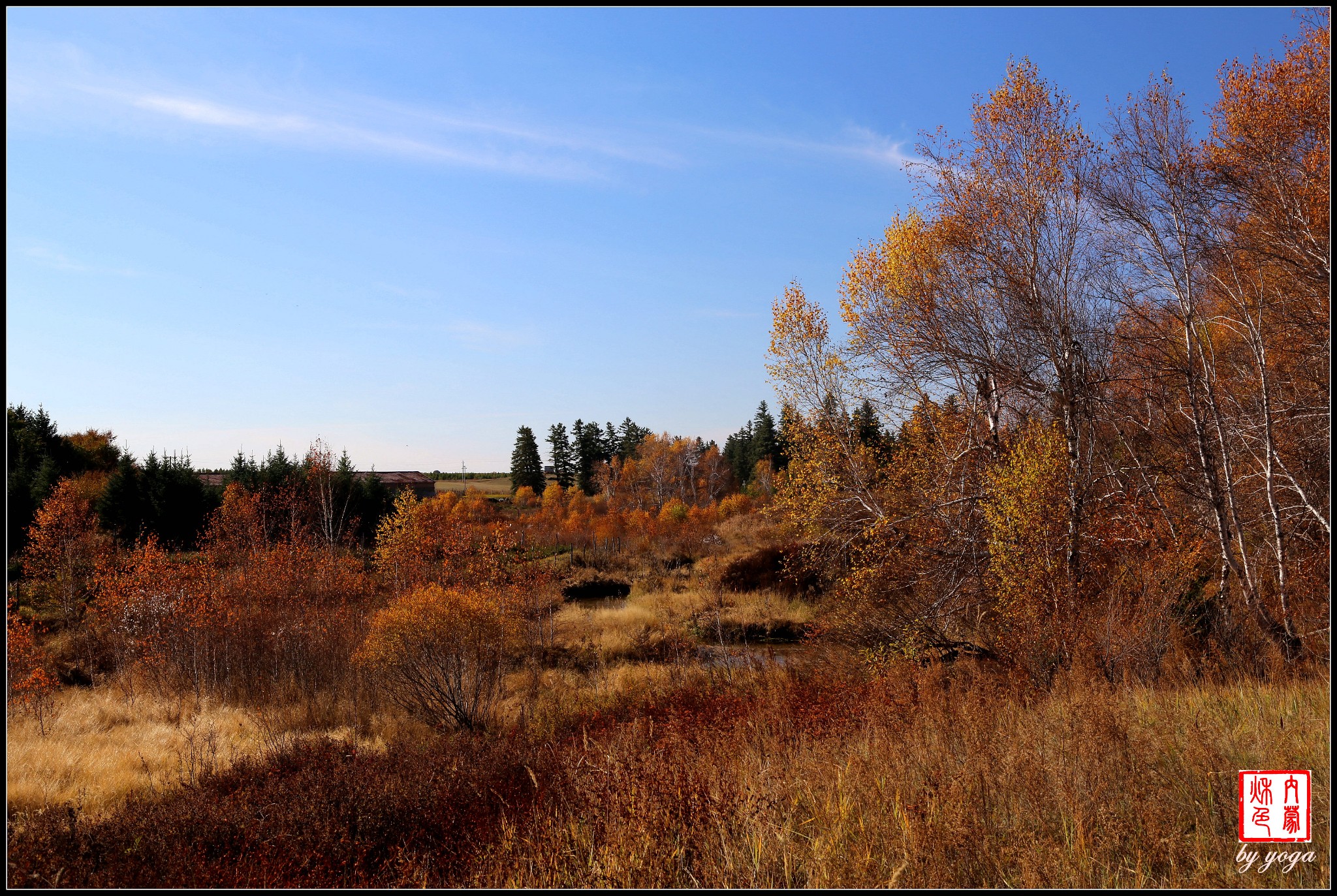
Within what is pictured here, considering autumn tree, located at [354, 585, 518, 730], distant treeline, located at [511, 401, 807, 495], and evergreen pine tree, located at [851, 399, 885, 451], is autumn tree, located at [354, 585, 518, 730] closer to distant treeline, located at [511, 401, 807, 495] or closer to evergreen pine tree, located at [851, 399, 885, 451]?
evergreen pine tree, located at [851, 399, 885, 451]

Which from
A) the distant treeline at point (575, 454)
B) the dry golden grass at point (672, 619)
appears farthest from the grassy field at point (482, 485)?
the dry golden grass at point (672, 619)

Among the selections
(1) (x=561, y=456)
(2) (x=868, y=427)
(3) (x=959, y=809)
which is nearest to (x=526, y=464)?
(1) (x=561, y=456)

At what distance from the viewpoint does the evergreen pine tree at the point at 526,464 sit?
67.3m

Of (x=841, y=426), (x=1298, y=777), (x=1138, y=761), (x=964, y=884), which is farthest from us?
(x=841, y=426)

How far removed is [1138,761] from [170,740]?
1338 centimetres

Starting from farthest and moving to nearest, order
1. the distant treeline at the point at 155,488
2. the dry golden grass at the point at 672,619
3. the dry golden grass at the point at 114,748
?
the distant treeline at the point at 155,488 < the dry golden grass at the point at 672,619 < the dry golden grass at the point at 114,748

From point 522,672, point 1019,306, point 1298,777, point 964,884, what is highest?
point 1019,306

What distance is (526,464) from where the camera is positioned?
2665 inches

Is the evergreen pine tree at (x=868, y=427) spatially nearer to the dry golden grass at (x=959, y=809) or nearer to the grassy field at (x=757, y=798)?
the grassy field at (x=757, y=798)

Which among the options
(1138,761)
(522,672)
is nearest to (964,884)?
(1138,761)

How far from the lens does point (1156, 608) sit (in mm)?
9844

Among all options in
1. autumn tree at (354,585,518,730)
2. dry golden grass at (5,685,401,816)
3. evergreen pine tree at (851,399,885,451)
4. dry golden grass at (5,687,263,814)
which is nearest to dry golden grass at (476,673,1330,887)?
dry golden grass at (5,687,263,814)

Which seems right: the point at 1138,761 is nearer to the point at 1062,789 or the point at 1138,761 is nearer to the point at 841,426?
the point at 1062,789

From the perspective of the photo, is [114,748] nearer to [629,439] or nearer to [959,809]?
[959,809]
